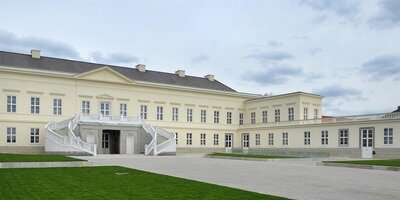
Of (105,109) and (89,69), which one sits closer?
(105,109)

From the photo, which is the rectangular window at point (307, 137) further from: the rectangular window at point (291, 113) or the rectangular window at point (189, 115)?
the rectangular window at point (189, 115)

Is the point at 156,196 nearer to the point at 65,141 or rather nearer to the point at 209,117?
the point at 65,141

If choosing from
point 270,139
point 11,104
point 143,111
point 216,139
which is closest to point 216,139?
point 216,139

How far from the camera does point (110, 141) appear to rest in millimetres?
44906

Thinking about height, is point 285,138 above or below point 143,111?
below

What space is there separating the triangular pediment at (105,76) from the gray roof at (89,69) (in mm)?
1866

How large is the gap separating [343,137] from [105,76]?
2630 centimetres

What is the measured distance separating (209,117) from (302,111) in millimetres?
12346

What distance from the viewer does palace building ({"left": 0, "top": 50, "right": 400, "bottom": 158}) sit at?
40.0m

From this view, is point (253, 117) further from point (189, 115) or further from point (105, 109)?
point (105, 109)

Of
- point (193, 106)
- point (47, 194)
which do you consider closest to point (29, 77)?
point (193, 106)

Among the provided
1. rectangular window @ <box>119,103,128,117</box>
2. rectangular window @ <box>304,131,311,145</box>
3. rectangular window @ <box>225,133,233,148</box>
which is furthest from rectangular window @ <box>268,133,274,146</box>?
rectangular window @ <box>119,103,128,117</box>

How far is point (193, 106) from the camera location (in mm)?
53531

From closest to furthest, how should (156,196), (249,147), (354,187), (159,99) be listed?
(156,196), (354,187), (159,99), (249,147)
